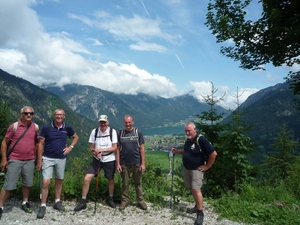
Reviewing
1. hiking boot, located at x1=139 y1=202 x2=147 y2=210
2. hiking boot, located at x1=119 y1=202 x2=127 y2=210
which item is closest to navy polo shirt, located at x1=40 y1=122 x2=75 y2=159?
hiking boot, located at x1=119 y1=202 x2=127 y2=210

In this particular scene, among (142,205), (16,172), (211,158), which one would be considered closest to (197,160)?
(211,158)

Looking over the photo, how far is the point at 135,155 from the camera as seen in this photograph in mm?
5816

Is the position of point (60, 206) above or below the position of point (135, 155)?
below

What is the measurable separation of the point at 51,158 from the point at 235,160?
18.5ft

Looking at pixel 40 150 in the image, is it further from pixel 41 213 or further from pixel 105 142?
pixel 105 142

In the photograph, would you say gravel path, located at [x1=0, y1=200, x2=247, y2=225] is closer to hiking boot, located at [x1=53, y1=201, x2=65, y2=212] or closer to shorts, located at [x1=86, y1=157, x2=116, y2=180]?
hiking boot, located at [x1=53, y1=201, x2=65, y2=212]

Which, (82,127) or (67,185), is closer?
(67,185)

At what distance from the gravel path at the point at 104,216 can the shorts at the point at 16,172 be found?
659mm

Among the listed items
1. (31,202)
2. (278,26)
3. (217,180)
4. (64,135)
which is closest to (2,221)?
(31,202)

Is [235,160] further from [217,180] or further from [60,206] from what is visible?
[60,206]

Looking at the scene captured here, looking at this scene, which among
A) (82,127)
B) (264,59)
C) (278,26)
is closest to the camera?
(278,26)

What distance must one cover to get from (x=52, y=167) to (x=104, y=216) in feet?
5.49

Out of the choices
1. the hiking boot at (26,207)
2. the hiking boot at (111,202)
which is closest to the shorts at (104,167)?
the hiking boot at (111,202)

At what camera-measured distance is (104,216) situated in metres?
5.34
